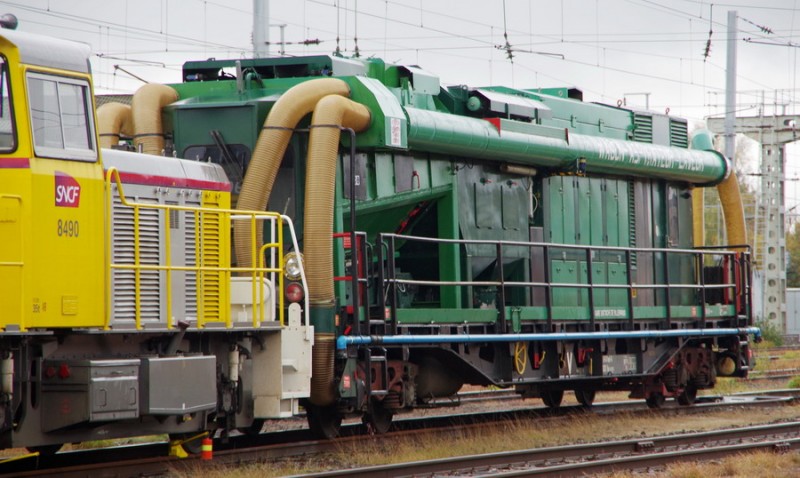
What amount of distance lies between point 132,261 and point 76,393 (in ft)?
5.00

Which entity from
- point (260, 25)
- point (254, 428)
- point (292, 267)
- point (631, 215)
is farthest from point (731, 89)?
point (292, 267)

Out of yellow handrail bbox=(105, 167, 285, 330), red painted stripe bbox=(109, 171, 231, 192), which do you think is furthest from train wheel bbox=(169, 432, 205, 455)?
red painted stripe bbox=(109, 171, 231, 192)

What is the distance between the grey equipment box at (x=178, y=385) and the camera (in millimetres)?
10047

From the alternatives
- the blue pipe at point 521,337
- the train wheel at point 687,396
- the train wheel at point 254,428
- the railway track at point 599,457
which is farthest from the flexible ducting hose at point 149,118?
the train wheel at point 687,396

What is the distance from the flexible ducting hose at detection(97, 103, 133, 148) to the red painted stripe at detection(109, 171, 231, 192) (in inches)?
62.6

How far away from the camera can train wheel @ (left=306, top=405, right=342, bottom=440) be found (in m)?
13.9

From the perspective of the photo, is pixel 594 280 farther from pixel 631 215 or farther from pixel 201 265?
pixel 201 265

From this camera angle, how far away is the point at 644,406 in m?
19.8

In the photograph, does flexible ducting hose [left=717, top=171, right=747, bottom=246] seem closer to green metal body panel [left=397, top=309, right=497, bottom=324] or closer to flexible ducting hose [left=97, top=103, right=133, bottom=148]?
green metal body panel [left=397, top=309, right=497, bottom=324]

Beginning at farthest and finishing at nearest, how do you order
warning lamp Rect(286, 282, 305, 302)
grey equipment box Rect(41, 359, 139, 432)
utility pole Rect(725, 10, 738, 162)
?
utility pole Rect(725, 10, 738, 162), warning lamp Rect(286, 282, 305, 302), grey equipment box Rect(41, 359, 139, 432)

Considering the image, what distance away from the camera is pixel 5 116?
9273mm

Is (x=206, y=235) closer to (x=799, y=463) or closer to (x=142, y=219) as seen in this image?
(x=142, y=219)

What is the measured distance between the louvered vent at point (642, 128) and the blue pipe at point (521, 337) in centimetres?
326

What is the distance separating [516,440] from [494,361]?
1195 millimetres
